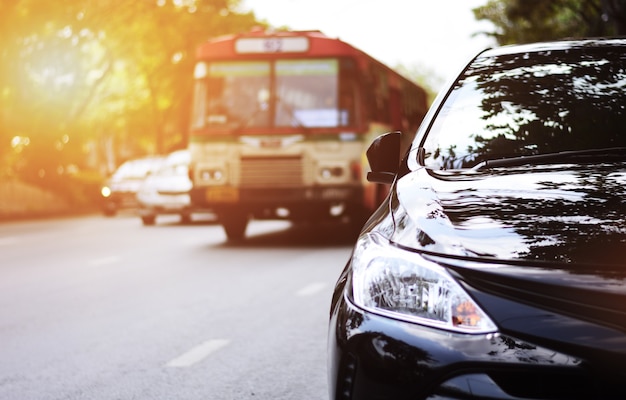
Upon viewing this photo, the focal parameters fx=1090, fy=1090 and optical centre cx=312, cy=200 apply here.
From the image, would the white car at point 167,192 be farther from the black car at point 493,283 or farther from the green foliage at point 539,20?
the black car at point 493,283

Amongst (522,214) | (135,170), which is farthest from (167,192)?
(522,214)

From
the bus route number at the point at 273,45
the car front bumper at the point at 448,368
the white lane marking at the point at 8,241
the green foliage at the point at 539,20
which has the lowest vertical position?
the white lane marking at the point at 8,241

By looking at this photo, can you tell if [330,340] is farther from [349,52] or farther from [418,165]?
[349,52]

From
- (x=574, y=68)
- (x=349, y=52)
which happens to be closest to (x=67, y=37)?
(x=349, y=52)

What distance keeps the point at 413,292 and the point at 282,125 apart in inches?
503

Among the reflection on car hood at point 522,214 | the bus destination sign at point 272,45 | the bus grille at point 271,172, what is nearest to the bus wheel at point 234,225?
the bus grille at point 271,172

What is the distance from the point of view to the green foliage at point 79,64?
99.4 ft

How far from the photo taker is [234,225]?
17078mm

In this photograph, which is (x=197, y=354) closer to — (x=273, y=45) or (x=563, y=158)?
(x=563, y=158)

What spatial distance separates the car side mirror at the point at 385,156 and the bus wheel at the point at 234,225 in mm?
12277

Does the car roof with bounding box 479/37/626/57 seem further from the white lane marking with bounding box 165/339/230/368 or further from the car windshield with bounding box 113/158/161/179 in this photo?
the car windshield with bounding box 113/158/161/179

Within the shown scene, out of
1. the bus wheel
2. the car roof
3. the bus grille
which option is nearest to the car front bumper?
the car roof

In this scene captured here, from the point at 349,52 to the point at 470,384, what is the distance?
13.4 meters

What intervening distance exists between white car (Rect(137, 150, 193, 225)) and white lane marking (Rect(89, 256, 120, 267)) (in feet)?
28.0
